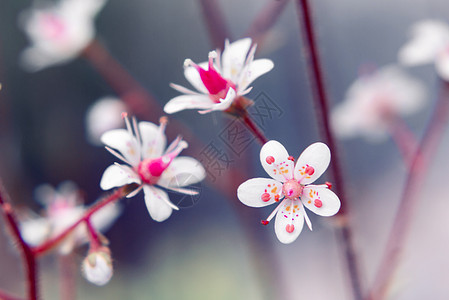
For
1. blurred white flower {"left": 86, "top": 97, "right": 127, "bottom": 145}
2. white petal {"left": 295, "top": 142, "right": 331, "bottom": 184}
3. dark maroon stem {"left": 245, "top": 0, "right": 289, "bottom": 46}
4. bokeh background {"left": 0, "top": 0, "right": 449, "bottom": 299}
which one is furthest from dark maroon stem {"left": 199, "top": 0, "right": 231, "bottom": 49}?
bokeh background {"left": 0, "top": 0, "right": 449, "bottom": 299}

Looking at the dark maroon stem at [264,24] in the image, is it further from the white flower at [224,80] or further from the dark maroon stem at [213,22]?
the white flower at [224,80]

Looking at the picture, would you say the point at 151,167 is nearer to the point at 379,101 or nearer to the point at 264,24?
the point at 264,24

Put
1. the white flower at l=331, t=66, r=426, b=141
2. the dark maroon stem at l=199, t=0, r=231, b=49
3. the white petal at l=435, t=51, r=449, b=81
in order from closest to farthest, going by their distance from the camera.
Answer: the white petal at l=435, t=51, r=449, b=81 < the dark maroon stem at l=199, t=0, r=231, b=49 < the white flower at l=331, t=66, r=426, b=141

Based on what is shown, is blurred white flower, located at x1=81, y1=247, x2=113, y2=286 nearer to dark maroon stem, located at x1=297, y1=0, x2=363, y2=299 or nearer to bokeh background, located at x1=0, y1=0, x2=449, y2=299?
dark maroon stem, located at x1=297, y1=0, x2=363, y2=299

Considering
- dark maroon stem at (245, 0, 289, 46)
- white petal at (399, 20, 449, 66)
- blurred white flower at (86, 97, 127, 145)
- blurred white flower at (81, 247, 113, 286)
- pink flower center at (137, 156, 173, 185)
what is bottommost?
blurred white flower at (81, 247, 113, 286)

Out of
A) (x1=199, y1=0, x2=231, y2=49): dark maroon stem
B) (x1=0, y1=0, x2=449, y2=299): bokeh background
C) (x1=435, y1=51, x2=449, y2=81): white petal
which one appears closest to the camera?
(x1=435, y1=51, x2=449, y2=81): white petal

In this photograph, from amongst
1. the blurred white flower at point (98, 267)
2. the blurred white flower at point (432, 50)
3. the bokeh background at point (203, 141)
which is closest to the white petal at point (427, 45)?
the blurred white flower at point (432, 50)
